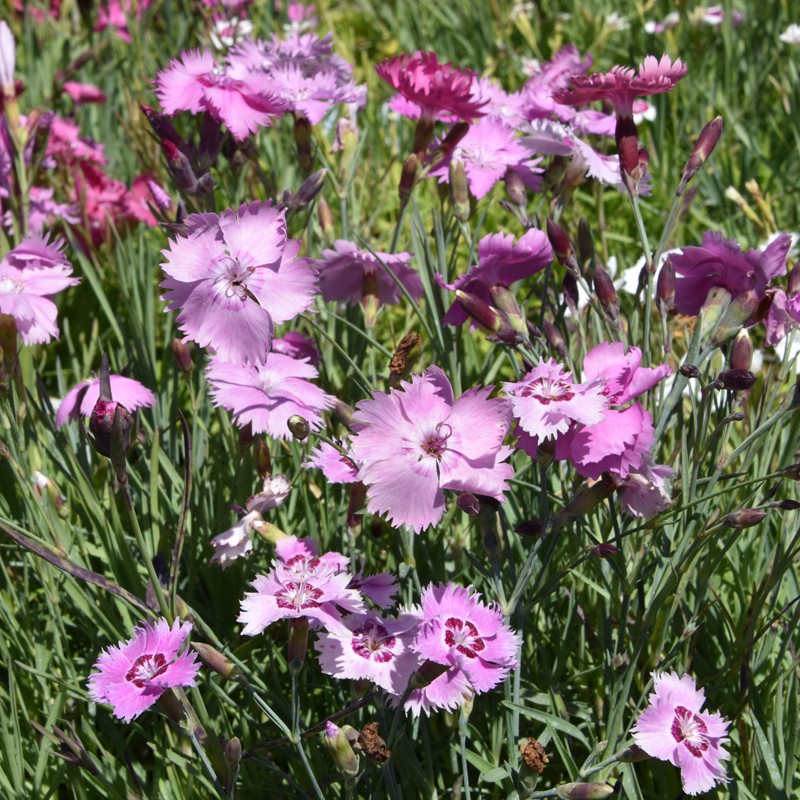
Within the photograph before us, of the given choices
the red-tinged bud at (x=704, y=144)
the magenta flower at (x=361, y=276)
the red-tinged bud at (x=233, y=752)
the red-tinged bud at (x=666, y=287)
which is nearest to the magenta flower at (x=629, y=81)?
the red-tinged bud at (x=704, y=144)

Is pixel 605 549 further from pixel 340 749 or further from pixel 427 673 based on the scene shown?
pixel 340 749

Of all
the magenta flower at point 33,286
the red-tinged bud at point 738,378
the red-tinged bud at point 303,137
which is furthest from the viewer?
the red-tinged bud at point 303,137

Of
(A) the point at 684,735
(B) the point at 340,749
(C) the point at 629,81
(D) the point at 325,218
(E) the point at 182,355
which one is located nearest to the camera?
(B) the point at 340,749

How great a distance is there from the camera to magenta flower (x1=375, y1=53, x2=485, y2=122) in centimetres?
134

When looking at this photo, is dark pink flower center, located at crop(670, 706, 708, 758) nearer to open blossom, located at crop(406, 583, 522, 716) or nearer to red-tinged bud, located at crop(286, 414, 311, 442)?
open blossom, located at crop(406, 583, 522, 716)

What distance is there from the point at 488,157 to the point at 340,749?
957mm

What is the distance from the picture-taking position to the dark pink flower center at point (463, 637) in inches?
37.2

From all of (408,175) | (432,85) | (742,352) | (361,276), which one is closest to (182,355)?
(361,276)

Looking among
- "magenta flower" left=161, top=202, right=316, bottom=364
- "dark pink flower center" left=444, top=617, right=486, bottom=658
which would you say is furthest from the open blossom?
"magenta flower" left=161, top=202, right=316, bottom=364

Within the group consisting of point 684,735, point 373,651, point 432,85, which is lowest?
point 684,735

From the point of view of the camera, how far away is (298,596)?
946mm

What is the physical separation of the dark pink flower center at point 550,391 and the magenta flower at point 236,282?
0.92 feet

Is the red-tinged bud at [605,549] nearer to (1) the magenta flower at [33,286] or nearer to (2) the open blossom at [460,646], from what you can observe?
(2) the open blossom at [460,646]

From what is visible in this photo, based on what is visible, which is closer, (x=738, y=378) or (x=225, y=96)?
(x=738, y=378)
